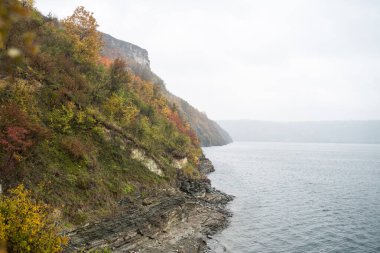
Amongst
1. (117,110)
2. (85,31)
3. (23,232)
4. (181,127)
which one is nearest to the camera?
(23,232)

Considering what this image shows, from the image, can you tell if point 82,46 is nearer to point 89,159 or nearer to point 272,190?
point 89,159

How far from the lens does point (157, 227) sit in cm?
2992

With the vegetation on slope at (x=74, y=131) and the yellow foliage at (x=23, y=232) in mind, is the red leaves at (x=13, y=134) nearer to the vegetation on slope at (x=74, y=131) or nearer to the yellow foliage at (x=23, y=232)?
the vegetation on slope at (x=74, y=131)

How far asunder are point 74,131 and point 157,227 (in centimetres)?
1385

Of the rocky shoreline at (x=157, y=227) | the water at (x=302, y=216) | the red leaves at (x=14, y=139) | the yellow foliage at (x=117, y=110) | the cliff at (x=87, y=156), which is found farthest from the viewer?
the yellow foliage at (x=117, y=110)

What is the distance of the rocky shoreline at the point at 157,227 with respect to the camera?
78.0 feet

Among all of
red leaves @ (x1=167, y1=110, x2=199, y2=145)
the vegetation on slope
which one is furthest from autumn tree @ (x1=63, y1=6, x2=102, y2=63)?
red leaves @ (x1=167, y1=110, x2=199, y2=145)

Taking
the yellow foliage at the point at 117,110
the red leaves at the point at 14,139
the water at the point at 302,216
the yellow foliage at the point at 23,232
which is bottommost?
the water at the point at 302,216

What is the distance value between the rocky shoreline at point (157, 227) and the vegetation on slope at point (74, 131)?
4.70ft

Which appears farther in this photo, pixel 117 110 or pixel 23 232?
pixel 117 110

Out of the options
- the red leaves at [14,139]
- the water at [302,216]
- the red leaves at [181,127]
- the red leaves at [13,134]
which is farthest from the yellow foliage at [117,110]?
the red leaves at [181,127]

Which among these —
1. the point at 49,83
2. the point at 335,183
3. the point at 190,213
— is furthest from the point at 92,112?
the point at 335,183

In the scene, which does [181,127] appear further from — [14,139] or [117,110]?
[14,139]

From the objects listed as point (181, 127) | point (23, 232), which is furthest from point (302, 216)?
point (181, 127)
